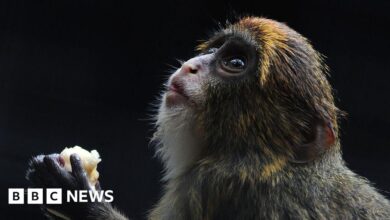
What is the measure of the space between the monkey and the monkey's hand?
1.22 feet

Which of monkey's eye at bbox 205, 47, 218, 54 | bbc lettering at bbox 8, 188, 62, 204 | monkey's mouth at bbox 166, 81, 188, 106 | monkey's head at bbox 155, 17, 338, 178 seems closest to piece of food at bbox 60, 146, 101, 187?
bbc lettering at bbox 8, 188, 62, 204

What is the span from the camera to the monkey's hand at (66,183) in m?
3.58

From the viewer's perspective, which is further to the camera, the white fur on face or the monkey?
the white fur on face

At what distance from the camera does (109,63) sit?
4.82m

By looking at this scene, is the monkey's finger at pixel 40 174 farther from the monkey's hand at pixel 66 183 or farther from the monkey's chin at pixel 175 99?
the monkey's chin at pixel 175 99

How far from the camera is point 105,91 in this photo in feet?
15.7

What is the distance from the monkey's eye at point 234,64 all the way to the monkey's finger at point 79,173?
0.89m

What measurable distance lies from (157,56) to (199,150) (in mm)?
1842

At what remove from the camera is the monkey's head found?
10.5ft

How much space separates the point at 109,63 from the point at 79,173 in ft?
4.55

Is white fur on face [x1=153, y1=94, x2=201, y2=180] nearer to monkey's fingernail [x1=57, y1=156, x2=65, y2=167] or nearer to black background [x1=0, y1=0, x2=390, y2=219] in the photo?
monkey's fingernail [x1=57, y1=156, x2=65, y2=167]

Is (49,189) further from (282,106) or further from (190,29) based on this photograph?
(190,29)

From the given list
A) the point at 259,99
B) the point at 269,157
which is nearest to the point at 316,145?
the point at 269,157

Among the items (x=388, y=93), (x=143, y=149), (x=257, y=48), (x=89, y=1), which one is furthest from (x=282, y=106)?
(x=388, y=93)
